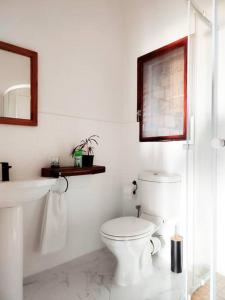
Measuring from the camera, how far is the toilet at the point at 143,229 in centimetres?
147

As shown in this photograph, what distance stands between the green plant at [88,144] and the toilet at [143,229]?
0.54 m

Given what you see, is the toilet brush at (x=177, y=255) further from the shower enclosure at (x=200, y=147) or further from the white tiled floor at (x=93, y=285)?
the shower enclosure at (x=200, y=147)

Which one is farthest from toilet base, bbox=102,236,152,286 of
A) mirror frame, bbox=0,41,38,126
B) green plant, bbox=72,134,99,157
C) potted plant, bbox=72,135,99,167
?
mirror frame, bbox=0,41,38,126

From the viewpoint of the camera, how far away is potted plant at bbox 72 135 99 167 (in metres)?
1.82

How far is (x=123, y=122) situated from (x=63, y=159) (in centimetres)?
82

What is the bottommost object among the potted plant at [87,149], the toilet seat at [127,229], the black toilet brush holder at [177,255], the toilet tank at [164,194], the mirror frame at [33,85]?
the black toilet brush holder at [177,255]

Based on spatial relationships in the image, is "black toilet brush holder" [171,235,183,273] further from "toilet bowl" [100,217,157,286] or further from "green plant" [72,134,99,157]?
"green plant" [72,134,99,157]

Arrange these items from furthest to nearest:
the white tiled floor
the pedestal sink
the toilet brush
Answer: the toilet brush < the white tiled floor < the pedestal sink

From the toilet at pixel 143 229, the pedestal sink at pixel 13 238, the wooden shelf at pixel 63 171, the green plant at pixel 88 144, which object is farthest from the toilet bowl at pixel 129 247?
the green plant at pixel 88 144

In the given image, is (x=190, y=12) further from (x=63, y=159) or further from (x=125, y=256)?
(x=125, y=256)

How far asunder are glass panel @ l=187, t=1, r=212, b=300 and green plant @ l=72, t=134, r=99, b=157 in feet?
3.12

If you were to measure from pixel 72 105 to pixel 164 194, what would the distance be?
3.59ft

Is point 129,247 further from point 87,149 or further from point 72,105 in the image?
point 72,105

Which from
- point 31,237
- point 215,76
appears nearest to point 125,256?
point 31,237
